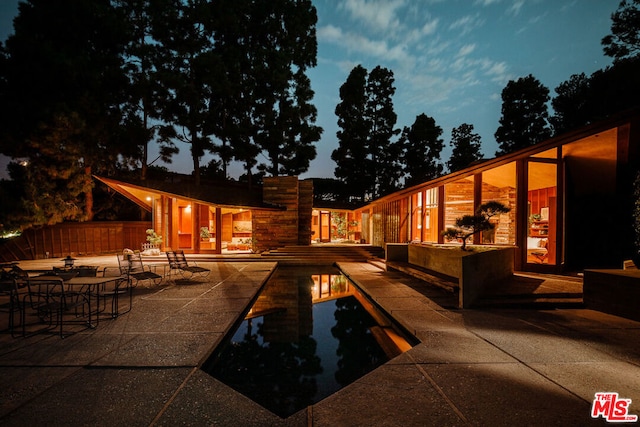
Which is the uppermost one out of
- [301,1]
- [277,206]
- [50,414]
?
[301,1]

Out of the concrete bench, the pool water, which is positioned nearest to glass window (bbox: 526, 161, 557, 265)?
→ the concrete bench

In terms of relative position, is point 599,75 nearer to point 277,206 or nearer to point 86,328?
point 277,206

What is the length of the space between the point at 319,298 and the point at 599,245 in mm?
7656

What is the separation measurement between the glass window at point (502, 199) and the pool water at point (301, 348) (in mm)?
7289

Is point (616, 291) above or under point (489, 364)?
above

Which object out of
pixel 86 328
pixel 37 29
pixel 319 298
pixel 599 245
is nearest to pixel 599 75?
pixel 599 245

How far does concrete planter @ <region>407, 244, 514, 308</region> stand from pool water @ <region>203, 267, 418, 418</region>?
1.65 meters

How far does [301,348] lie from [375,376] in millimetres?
1695

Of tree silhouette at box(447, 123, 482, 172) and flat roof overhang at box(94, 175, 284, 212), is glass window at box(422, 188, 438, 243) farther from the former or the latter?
tree silhouette at box(447, 123, 482, 172)

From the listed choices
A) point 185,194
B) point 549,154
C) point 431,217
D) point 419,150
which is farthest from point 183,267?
point 419,150

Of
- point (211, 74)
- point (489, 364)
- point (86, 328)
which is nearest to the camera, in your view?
point (489, 364)

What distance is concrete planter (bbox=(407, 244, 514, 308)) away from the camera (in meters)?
5.65

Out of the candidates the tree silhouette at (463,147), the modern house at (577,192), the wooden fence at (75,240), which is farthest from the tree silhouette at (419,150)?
the wooden fence at (75,240)

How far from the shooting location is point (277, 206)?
16656 millimetres
